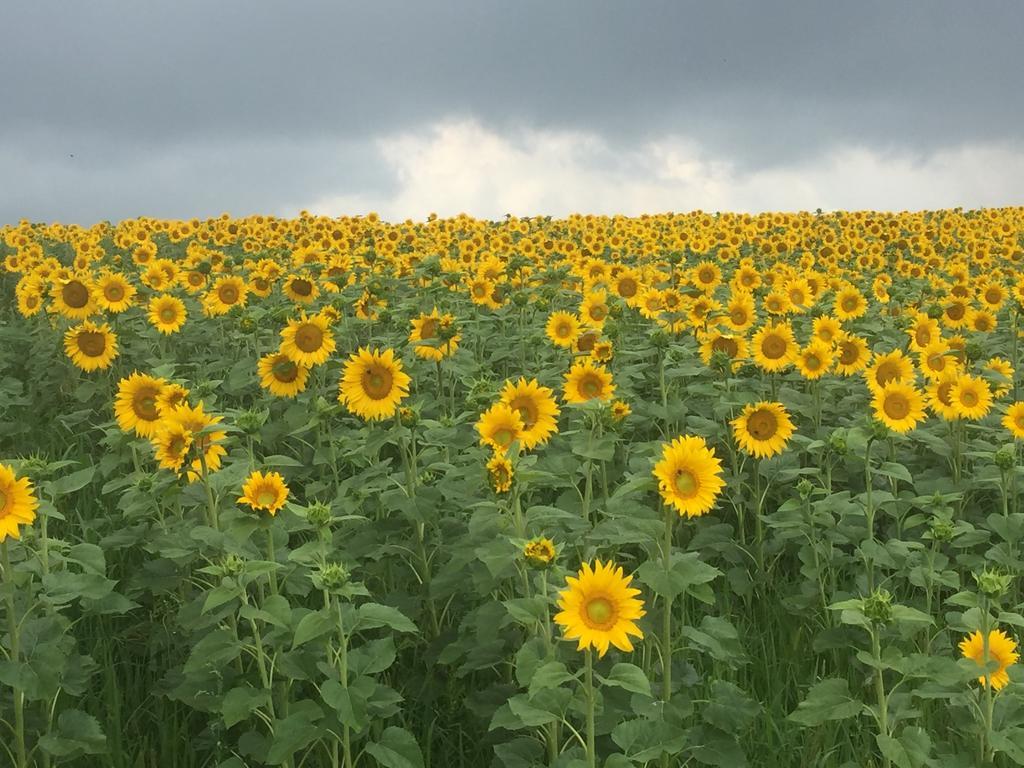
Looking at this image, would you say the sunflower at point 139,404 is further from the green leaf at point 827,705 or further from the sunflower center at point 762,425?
the green leaf at point 827,705

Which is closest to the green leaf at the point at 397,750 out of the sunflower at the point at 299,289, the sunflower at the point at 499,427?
the sunflower at the point at 499,427

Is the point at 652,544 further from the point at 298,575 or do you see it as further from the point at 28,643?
the point at 28,643

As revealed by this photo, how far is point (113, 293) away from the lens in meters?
9.20

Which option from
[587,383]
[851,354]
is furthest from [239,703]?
[851,354]

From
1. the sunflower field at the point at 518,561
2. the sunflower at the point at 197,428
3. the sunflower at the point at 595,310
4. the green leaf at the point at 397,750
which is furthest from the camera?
the sunflower at the point at 595,310

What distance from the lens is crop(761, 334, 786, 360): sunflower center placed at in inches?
280

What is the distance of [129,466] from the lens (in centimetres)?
764

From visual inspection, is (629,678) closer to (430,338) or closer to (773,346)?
(430,338)

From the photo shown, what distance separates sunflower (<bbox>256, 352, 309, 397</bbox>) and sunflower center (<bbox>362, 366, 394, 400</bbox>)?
1.26 meters

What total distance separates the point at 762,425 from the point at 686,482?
7.32 ft

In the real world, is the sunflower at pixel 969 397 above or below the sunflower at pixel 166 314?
below

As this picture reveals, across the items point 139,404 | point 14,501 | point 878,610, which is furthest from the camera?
point 139,404

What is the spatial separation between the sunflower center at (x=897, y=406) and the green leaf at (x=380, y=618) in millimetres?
4001

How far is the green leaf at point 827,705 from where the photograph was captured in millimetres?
3535
